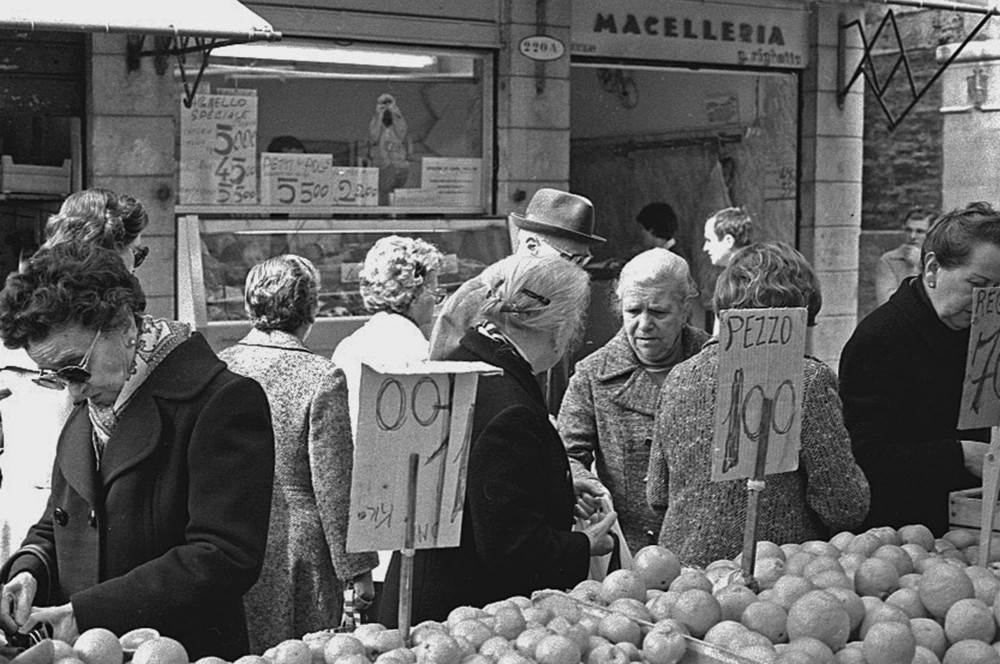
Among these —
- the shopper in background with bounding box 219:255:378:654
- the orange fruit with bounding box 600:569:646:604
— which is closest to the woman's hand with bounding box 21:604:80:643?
the orange fruit with bounding box 600:569:646:604

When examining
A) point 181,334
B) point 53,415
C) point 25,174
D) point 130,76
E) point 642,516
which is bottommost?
point 642,516

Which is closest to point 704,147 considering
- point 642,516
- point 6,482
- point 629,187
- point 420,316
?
point 629,187

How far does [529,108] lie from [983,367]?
18.8 feet

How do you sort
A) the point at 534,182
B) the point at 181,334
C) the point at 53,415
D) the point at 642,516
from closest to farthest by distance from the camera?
the point at 181,334, the point at 53,415, the point at 642,516, the point at 534,182

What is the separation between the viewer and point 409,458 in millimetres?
2750

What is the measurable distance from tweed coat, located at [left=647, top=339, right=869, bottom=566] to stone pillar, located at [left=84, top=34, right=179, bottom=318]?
429 centimetres

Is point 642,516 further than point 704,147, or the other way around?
point 704,147

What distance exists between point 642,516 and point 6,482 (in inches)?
73.9

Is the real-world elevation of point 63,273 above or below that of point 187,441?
above

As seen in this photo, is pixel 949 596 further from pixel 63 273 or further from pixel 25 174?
pixel 25 174

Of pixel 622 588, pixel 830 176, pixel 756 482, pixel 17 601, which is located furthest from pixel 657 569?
pixel 830 176

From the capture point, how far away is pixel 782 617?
307 centimetres

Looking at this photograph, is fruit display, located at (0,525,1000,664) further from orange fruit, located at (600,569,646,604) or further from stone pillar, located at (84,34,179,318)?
stone pillar, located at (84,34,179,318)

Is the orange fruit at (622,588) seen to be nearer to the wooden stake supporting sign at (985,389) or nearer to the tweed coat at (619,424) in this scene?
the wooden stake supporting sign at (985,389)
